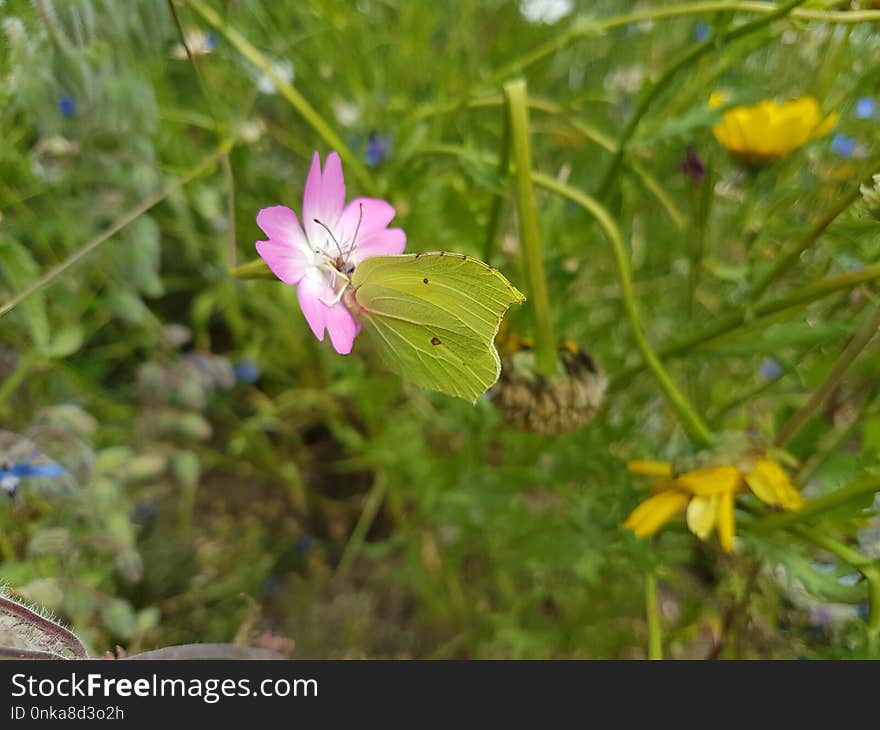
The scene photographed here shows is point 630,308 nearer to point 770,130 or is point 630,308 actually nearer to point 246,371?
point 770,130

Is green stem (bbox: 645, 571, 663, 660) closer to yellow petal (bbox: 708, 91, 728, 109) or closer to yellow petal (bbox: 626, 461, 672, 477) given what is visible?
yellow petal (bbox: 626, 461, 672, 477)

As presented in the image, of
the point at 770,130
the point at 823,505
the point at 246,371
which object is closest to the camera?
the point at 823,505

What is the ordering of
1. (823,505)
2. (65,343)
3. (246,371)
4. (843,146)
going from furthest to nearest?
(246,371) < (843,146) < (65,343) < (823,505)

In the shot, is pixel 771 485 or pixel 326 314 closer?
pixel 326 314

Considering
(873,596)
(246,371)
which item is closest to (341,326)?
(873,596)

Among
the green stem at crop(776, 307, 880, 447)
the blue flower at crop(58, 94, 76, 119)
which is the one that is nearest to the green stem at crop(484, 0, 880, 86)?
the green stem at crop(776, 307, 880, 447)

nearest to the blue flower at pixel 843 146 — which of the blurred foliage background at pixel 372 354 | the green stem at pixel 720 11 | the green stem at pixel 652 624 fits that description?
the blurred foliage background at pixel 372 354
